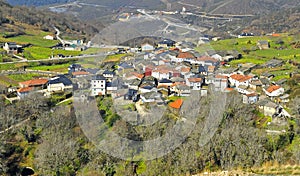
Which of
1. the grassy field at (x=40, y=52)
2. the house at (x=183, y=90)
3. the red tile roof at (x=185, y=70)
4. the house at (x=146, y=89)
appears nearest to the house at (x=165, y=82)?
the house at (x=183, y=90)

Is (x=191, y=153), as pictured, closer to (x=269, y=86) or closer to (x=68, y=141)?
(x=68, y=141)

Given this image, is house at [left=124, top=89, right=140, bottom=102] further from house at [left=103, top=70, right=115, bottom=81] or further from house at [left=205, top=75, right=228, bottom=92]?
house at [left=205, top=75, right=228, bottom=92]

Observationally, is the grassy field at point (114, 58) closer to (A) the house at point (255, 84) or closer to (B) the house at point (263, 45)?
(A) the house at point (255, 84)

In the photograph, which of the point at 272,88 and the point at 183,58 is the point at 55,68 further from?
the point at 272,88

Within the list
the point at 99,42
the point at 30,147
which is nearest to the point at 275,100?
the point at 30,147

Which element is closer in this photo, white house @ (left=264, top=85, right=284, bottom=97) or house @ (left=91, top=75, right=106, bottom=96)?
house @ (left=91, top=75, right=106, bottom=96)

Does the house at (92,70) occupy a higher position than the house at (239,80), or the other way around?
the house at (92,70)

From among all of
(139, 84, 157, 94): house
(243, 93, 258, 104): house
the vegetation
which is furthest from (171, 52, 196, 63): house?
the vegetation
